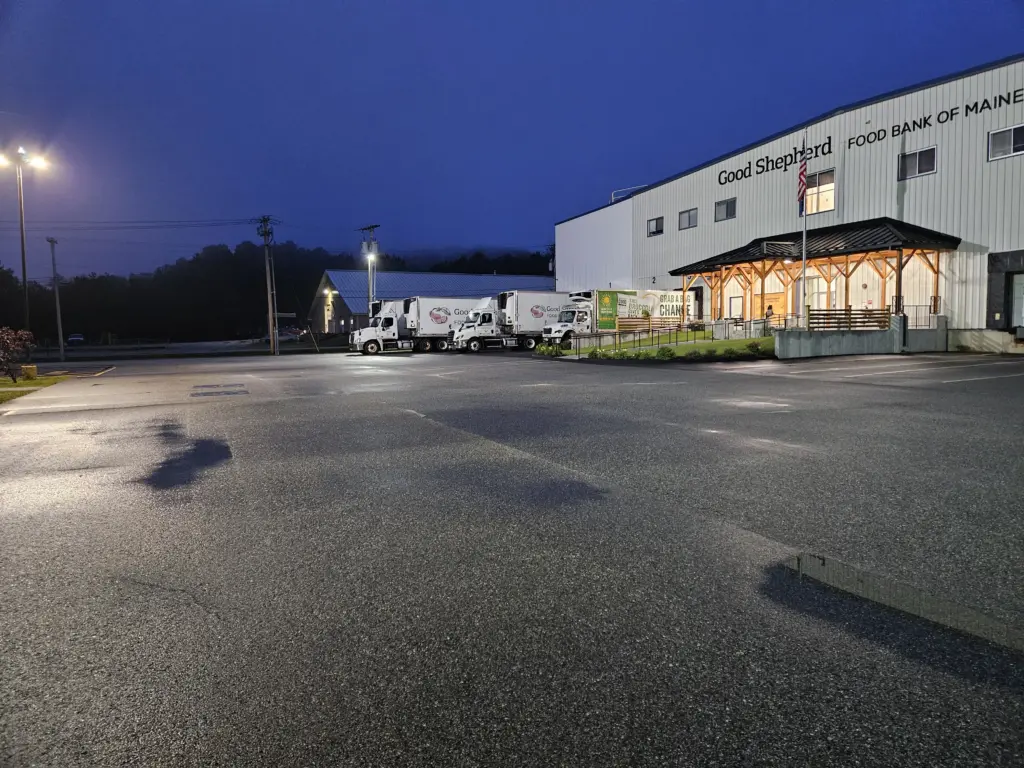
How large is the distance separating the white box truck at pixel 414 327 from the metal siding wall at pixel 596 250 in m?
12.9

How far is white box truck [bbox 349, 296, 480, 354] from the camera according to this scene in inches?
1645

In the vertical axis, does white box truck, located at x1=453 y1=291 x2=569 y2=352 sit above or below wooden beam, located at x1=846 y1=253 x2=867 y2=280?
below

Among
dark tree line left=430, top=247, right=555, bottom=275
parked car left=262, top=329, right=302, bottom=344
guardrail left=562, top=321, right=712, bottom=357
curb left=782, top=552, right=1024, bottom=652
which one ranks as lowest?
curb left=782, top=552, right=1024, bottom=652

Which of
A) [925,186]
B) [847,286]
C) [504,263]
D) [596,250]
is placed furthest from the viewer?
[504,263]

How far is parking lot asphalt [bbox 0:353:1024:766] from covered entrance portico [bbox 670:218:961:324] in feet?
73.5

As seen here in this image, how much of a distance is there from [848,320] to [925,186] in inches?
305

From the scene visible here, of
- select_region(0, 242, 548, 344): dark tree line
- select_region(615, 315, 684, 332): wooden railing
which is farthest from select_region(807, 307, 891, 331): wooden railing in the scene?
select_region(0, 242, 548, 344): dark tree line

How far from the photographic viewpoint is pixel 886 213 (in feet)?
98.8

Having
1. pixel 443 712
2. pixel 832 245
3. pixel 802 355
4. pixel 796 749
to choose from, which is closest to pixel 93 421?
pixel 443 712

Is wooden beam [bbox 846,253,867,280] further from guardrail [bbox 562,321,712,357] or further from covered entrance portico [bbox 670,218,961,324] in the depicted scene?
guardrail [bbox 562,321,712,357]

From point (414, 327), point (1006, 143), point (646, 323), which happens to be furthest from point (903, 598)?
point (414, 327)

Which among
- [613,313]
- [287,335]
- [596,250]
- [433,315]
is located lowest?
[287,335]

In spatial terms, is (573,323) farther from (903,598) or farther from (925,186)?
(903,598)

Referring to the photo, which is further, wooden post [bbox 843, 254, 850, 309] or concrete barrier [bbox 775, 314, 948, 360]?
wooden post [bbox 843, 254, 850, 309]
